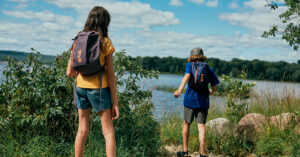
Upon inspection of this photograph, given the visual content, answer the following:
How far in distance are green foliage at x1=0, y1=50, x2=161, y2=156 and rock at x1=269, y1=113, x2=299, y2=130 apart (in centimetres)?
230

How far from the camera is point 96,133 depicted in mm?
3867

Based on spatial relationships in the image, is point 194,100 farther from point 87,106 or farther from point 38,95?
point 38,95

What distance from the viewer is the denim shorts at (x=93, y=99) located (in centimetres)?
278

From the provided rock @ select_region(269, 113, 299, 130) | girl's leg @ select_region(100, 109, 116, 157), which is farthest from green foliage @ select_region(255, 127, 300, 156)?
girl's leg @ select_region(100, 109, 116, 157)

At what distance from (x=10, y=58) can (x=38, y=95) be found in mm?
763

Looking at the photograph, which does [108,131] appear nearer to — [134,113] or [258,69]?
[134,113]

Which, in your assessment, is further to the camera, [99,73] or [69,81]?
[69,81]

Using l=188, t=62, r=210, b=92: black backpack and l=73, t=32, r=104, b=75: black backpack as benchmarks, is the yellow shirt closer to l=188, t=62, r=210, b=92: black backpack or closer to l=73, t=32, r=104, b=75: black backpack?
l=73, t=32, r=104, b=75: black backpack

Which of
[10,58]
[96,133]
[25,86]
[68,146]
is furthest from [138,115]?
[10,58]

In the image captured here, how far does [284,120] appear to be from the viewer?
5.02 meters

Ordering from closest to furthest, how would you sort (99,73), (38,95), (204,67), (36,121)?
(99,73) < (36,121) < (38,95) < (204,67)

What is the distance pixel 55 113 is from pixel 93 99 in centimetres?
121

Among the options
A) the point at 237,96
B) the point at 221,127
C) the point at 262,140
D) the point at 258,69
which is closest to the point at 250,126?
the point at 262,140

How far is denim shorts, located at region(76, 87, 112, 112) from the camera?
2.78m
